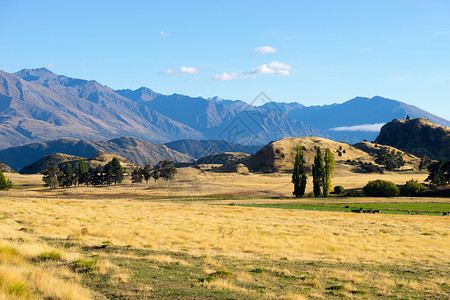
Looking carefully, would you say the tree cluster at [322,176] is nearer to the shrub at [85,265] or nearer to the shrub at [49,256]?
the shrub at [49,256]

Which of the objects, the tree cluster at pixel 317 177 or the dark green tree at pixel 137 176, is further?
the dark green tree at pixel 137 176

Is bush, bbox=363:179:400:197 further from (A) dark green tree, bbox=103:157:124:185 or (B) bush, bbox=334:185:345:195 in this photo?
(A) dark green tree, bbox=103:157:124:185

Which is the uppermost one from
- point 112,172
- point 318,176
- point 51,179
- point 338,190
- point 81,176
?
point 112,172

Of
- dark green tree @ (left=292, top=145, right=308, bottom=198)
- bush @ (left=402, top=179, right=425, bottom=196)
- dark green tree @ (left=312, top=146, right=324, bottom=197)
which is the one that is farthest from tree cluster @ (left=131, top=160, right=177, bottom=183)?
bush @ (left=402, top=179, right=425, bottom=196)

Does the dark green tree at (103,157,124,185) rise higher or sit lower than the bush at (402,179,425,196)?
higher

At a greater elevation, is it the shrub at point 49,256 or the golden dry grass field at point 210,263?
the shrub at point 49,256

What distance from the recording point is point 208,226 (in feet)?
138

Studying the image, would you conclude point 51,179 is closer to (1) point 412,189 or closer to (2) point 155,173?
(2) point 155,173

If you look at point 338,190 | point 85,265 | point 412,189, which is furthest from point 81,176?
point 85,265

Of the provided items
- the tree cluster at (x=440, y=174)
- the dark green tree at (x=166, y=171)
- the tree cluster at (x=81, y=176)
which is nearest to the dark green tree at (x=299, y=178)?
the tree cluster at (x=440, y=174)

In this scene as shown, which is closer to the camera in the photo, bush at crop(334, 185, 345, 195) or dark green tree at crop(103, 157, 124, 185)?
bush at crop(334, 185, 345, 195)

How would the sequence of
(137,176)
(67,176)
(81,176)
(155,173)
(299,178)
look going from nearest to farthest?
1. (299,178)
2. (67,176)
3. (81,176)
4. (137,176)
5. (155,173)

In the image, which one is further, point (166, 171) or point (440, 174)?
point (166, 171)

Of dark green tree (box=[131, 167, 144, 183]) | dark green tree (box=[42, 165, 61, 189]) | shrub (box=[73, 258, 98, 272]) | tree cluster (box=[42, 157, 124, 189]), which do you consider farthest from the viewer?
dark green tree (box=[131, 167, 144, 183])
